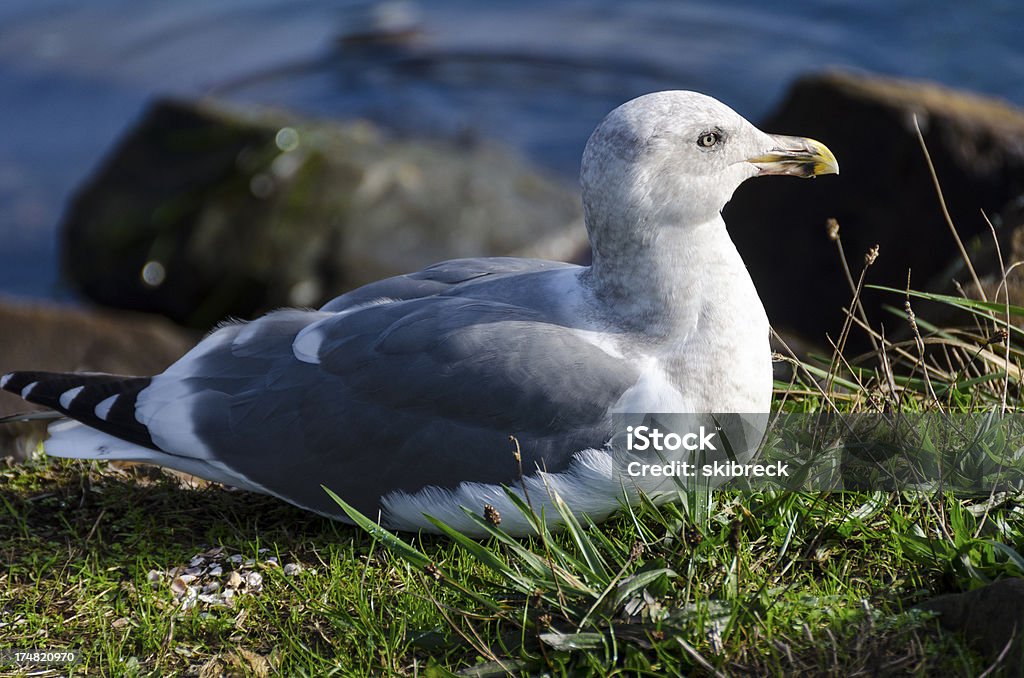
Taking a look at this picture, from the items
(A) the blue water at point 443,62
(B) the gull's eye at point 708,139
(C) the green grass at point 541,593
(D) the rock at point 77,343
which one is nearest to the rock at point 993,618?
(C) the green grass at point 541,593

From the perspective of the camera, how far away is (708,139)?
3223 mm

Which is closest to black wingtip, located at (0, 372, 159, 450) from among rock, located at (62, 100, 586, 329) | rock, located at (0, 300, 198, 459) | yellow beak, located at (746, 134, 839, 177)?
rock, located at (0, 300, 198, 459)

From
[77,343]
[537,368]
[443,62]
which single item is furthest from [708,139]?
[443,62]

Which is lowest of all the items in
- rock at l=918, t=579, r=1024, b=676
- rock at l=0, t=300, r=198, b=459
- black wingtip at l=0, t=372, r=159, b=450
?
rock at l=0, t=300, r=198, b=459

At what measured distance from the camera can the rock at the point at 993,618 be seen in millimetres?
2426

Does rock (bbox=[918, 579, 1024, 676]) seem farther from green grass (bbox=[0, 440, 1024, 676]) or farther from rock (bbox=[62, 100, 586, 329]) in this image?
rock (bbox=[62, 100, 586, 329])

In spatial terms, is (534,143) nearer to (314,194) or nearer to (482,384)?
(314,194)

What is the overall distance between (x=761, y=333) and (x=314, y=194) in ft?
17.5

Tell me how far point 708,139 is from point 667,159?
0.52ft

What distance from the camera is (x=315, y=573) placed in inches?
132

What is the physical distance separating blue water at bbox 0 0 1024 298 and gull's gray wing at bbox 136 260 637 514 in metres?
6.57

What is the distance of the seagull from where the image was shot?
3.19 metres

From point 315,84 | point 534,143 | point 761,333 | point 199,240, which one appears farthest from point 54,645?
point 315,84

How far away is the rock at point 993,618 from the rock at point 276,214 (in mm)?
5408
